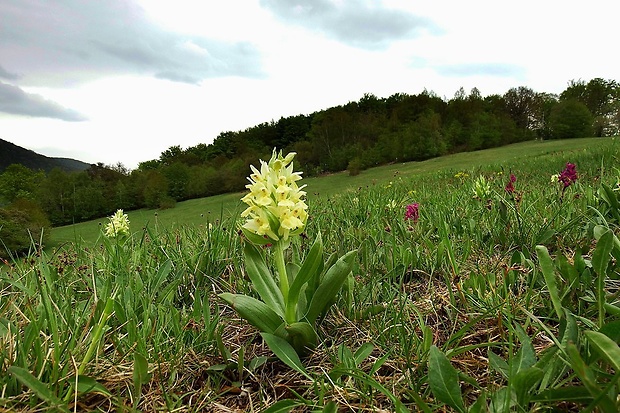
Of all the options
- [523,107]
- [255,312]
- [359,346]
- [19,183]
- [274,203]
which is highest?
[523,107]

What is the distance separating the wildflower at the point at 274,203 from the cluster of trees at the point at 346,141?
2044 centimetres

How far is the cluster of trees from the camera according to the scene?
2670cm

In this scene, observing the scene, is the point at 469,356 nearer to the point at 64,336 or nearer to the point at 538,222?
the point at 64,336

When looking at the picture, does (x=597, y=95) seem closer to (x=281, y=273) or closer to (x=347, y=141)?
(x=347, y=141)

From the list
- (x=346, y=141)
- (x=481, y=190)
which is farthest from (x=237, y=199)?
(x=346, y=141)

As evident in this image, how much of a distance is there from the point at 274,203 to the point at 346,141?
4001cm

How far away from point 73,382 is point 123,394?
17cm

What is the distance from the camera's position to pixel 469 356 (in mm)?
1321

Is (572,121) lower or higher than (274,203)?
higher

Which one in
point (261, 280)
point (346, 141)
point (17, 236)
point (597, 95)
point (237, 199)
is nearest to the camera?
point (261, 280)

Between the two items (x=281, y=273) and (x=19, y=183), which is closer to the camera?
(x=281, y=273)

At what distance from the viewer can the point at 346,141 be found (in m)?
40.7

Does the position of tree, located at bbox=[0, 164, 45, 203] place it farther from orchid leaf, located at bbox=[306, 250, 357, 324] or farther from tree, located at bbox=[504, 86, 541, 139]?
tree, located at bbox=[504, 86, 541, 139]

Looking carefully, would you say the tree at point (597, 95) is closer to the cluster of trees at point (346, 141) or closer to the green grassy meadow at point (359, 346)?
the cluster of trees at point (346, 141)
